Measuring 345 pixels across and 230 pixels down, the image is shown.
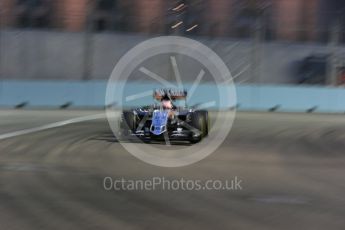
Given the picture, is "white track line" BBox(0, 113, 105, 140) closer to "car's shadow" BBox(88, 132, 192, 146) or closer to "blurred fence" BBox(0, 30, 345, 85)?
"car's shadow" BBox(88, 132, 192, 146)

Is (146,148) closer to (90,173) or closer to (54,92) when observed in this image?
(90,173)

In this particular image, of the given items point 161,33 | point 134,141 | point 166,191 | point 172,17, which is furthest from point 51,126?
point 172,17

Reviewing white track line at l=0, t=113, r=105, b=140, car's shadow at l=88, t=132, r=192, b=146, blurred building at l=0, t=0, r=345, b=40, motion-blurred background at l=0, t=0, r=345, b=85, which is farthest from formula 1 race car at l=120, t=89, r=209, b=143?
blurred building at l=0, t=0, r=345, b=40

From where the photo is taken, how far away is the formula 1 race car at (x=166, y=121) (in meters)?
13.7

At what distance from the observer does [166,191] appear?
8.95 m

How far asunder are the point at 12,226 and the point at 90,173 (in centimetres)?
352

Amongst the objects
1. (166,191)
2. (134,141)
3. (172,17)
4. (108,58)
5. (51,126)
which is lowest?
(51,126)

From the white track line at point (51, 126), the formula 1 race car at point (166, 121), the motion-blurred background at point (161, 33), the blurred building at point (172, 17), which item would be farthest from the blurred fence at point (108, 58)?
the formula 1 race car at point (166, 121)

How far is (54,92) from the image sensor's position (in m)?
26.6

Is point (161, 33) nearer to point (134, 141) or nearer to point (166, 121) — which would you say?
point (134, 141)

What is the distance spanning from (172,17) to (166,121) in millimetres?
19705

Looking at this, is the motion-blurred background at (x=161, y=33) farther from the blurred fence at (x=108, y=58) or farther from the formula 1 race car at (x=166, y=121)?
the formula 1 race car at (x=166, y=121)

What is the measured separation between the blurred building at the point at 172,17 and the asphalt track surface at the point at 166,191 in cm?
1589

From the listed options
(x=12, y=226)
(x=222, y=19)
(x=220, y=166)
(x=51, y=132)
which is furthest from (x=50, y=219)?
(x=222, y=19)
